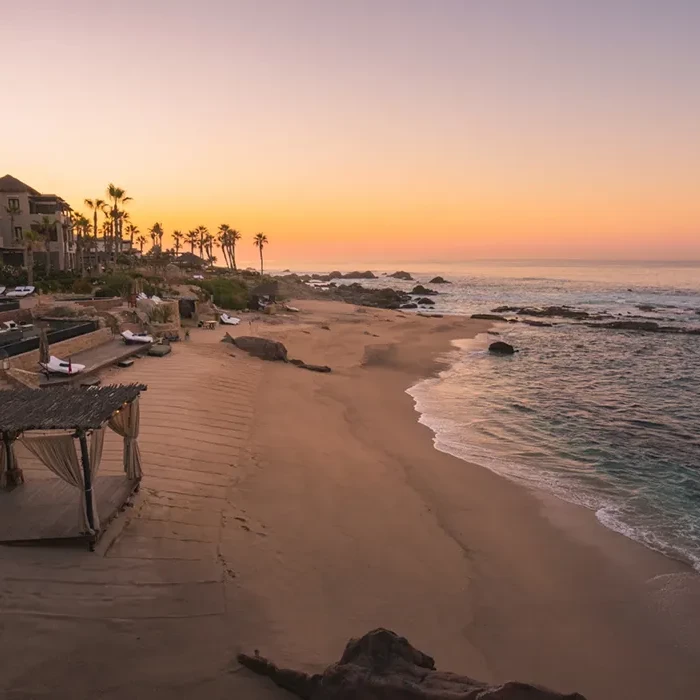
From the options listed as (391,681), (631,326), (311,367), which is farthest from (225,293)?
(391,681)

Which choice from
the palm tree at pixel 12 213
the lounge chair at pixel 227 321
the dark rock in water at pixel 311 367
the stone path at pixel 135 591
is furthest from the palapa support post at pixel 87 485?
the palm tree at pixel 12 213

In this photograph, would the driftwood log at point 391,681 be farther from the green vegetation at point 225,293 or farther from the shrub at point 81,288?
the green vegetation at point 225,293

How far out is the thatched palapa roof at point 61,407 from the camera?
7.94m

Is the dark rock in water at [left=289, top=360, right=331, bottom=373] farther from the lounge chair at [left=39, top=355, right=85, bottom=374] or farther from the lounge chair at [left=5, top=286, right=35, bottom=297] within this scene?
the lounge chair at [left=5, top=286, right=35, bottom=297]

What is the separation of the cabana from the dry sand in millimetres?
492

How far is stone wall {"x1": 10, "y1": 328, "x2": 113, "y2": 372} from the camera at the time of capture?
17516mm

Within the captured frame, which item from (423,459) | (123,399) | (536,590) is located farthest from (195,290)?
(536,590)

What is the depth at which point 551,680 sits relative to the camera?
6824mm

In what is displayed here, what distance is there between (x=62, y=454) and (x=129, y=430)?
A: 1693mm

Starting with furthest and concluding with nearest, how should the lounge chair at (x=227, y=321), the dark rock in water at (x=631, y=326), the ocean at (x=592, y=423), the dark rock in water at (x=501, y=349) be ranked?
1. the dark rock in water at (x=631, y=326)
2. the lounge chair at (x=227, y=321)
3. the dark rock in water at (x=501, y=349)
4. the ocean at (x=592, y=423)

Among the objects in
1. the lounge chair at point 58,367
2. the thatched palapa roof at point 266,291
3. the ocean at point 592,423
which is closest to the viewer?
the ocean at point 592,423

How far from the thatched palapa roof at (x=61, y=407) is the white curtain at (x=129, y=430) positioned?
11.8 inches

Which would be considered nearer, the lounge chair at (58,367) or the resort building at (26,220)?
the lounge chair at (58,367)

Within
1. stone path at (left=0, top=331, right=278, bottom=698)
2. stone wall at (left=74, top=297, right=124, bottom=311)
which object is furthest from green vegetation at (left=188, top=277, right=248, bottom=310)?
stone path at (left=0, top=331, right=278, bottom=698)
